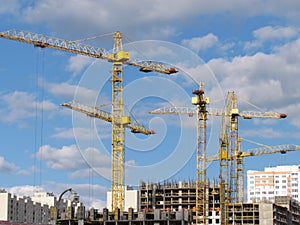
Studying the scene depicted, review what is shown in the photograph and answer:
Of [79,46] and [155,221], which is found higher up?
[79,46]

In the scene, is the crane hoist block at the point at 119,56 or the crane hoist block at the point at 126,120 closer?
the crane hoist block at the point at 119,56

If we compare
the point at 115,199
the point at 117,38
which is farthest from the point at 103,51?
the point at 115,199

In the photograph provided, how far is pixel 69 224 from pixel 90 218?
19.3 ft

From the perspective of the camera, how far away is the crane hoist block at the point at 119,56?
614 feet

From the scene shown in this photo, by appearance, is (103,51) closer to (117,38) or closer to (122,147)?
(117,38)

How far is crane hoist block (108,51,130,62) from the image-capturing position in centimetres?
18725

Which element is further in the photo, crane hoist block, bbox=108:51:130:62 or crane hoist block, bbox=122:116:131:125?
crane hoist block, bbox=122:116:131:125

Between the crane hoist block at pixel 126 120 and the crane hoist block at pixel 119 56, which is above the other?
the crane hoist block at pixel 119 56

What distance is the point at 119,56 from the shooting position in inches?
7377

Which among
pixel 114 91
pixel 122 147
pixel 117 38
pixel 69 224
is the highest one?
pixel 117 38

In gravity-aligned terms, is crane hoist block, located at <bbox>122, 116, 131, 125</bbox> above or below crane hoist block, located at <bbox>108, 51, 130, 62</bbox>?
below

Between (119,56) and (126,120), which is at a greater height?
(119,56)

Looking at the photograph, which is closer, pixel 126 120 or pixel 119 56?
pixel 119 56

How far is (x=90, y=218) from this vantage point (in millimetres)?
182625
